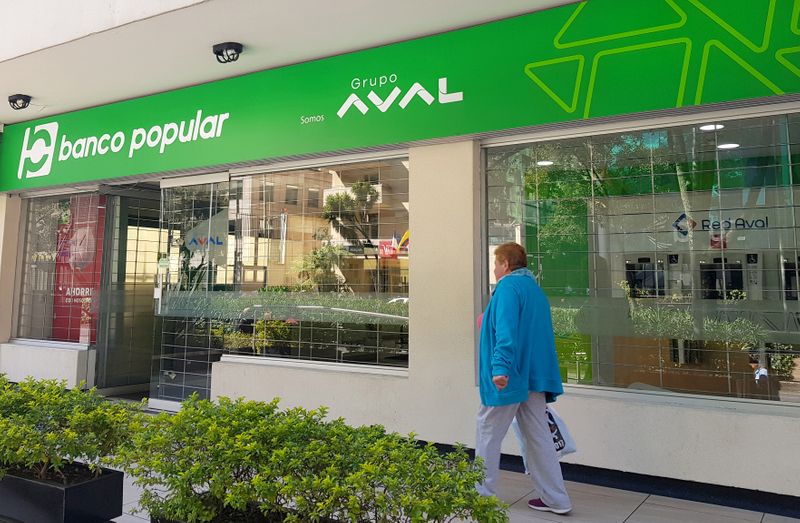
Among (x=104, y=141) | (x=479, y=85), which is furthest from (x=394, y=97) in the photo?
→ (x=104, y=141)

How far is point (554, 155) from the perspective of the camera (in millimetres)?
4629

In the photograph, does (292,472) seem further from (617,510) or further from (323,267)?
(323,267)

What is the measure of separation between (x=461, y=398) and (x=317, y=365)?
1.61 meters

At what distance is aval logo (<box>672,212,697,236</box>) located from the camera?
408 cm

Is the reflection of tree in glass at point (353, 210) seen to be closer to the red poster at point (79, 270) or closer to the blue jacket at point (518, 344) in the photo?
the blue jacket at point (518, 344)

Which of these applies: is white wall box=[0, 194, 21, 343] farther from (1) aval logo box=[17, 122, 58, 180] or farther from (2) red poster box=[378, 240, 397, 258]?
(2) red poster box=[378, 240, 397, 258]

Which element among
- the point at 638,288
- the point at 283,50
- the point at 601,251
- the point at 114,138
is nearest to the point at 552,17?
the point at 601,251

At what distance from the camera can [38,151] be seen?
25.3 ft

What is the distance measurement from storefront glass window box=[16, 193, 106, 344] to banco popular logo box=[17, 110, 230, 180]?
62cm

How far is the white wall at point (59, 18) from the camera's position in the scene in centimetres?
467

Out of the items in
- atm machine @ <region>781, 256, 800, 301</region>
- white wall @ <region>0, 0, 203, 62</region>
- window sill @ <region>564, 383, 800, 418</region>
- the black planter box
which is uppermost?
white wall @ <region>0, 0, 203, 62</region>

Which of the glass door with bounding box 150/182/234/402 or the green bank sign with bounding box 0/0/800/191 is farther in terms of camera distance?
the glass door with bounding box 150/182/234/402

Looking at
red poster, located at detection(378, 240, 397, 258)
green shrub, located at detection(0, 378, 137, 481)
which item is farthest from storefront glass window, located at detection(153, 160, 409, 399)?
green shrub, located at detection(0, 378, 137, 481)

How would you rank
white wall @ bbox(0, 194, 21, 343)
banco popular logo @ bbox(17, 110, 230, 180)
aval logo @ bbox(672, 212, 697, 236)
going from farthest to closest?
white wall @ bbox(0, 194, 21, 343) < banco popular logo @ bbox(17, 110, 230, 180) < aval logo @ bbox(672, 212, 697, 236)
